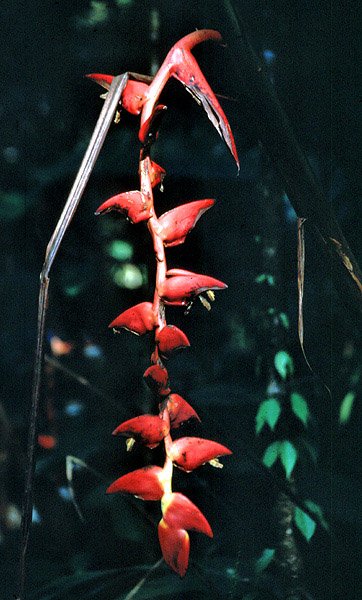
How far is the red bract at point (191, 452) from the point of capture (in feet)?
1.88

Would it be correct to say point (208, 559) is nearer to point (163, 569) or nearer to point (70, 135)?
point (163, 569)

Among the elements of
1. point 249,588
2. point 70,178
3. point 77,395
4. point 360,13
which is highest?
point 360,13

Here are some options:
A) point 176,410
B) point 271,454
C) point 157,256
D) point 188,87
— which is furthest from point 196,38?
point 271,454

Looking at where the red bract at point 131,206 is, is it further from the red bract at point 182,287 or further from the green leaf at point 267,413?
the green leaf at point 267,413

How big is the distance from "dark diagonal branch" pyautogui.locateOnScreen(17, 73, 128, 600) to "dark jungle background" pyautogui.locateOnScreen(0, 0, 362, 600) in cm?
16

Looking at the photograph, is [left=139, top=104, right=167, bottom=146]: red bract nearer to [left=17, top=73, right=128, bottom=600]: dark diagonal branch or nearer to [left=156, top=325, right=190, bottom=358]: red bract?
[left=17, top=73, right=128, bottom=600]: dark diagonal branch

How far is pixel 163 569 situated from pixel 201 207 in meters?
0.34

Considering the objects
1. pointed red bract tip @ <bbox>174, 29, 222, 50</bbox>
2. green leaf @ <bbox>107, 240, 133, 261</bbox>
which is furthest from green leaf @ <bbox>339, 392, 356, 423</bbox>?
pointed red bract tip @ <bbox>174, 29, 222, 50</bbox>

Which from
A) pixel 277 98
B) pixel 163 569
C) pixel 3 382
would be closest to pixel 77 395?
pixel 3 382

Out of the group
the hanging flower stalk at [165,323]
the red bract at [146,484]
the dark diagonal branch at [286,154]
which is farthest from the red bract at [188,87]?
the red bract at [146,484]

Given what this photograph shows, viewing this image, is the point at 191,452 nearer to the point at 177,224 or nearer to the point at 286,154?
the point at 177,224

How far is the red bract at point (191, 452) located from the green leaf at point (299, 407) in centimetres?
19

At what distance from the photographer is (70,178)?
0.72 meters

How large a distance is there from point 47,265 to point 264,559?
1.31ft
